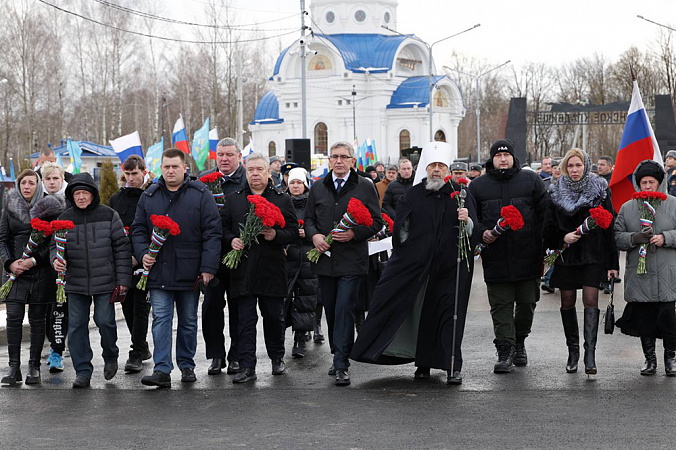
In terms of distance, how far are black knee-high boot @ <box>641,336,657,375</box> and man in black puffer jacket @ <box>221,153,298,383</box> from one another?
3.04 metres

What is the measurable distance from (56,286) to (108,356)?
79 cm

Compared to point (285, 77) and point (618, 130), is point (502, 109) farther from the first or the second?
point (285, 77)

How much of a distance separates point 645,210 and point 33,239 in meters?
5.10

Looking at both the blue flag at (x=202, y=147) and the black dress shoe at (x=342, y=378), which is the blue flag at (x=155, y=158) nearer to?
the blue flag at (x=202, y=147)

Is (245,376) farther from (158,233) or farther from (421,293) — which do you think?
(421,293)

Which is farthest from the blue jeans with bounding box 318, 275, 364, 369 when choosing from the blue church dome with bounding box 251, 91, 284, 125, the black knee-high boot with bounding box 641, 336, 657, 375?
the blue church dome with bounding box 251, 91, 284, 125

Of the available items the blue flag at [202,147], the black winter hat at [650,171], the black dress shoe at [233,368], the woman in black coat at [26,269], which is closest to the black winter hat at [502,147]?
Result: the black winter hat at [650,171]

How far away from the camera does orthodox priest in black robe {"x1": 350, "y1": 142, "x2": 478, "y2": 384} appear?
25.7 feet

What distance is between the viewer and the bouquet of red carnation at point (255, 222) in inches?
310

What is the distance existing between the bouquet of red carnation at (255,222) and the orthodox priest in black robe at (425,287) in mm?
1021

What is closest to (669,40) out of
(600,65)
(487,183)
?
(600,65)

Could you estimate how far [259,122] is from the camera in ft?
227

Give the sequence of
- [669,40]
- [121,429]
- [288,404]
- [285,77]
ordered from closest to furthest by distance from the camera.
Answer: [121,429], [288,404], [669,40], [285,77]

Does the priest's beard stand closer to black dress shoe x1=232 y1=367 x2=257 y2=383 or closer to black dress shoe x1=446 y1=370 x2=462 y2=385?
black dress shoe x1=446 y1=370 x2=462 y2=385
